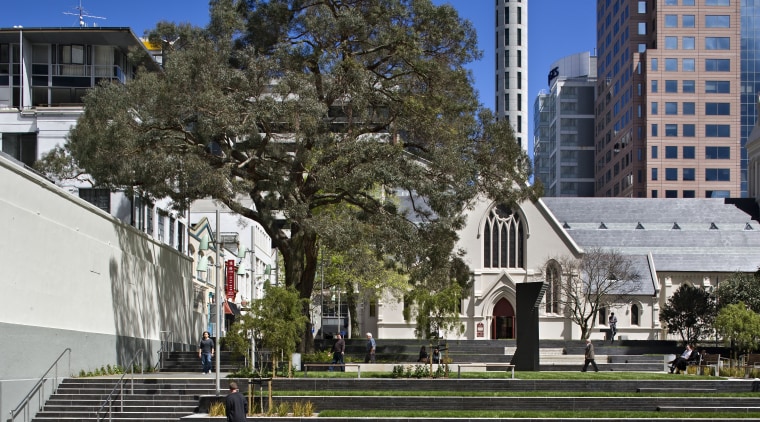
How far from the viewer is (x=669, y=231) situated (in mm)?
93938

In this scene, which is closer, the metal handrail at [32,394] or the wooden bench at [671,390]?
the metal handrail at [32,394]

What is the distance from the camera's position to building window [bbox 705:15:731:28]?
12531cm

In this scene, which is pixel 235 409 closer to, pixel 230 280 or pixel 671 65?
pixel 230 280

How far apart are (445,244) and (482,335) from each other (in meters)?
37.1

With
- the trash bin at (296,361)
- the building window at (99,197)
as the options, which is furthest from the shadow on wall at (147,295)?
the trash bin at (296,361)

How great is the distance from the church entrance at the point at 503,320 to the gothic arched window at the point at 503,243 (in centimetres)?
305

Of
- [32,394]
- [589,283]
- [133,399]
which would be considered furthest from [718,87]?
[32,394]

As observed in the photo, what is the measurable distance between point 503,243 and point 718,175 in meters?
59.5

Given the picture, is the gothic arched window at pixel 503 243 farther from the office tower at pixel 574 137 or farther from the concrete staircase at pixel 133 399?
the office tower at pixel 574 137

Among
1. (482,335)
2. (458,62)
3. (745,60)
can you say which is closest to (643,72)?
(745,60)

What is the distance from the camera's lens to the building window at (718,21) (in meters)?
125

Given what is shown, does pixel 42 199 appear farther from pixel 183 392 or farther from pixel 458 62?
pixel 458 62

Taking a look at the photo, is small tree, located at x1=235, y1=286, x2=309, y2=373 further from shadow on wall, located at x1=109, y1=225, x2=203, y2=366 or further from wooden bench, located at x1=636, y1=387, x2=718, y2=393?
wooden bench, located at x1=636, y1=387, x2=718, y2=393

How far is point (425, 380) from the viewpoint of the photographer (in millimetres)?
31500
